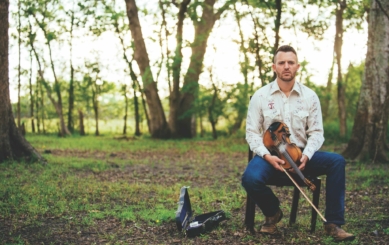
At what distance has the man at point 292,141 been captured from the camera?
4086 millimetres

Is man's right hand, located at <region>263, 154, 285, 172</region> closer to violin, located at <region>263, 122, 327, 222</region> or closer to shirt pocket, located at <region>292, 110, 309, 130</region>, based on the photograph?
violin, located at <region>263, 122, 327, 222</region>

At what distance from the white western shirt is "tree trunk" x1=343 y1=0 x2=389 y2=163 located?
5426mm

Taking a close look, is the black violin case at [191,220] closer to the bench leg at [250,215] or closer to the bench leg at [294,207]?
the bench leg at [250,215]

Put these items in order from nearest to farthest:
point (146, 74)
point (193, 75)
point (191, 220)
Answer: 1. point (191, 220)
2. point (146, 74)
3. point (193, 75)

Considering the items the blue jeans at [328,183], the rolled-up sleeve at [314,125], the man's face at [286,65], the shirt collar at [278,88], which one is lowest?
the blue jeans at [328,183]

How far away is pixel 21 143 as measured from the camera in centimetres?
909

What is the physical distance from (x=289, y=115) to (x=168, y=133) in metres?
14.0

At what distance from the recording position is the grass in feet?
14.3

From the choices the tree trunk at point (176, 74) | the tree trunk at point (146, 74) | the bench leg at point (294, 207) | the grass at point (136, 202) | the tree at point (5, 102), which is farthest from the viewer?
the tree trunk at point (146, 74)

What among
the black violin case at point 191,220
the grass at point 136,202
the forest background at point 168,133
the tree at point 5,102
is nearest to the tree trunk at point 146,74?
the forest background at point 168,133

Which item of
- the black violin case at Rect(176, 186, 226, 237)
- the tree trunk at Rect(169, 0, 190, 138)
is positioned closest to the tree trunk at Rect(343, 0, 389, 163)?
the black violin case at Rect(176, 186, 226, 237)

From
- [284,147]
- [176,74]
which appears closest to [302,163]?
[284,147]

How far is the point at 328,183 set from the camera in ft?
13.6

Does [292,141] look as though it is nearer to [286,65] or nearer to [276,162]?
[276,162]
